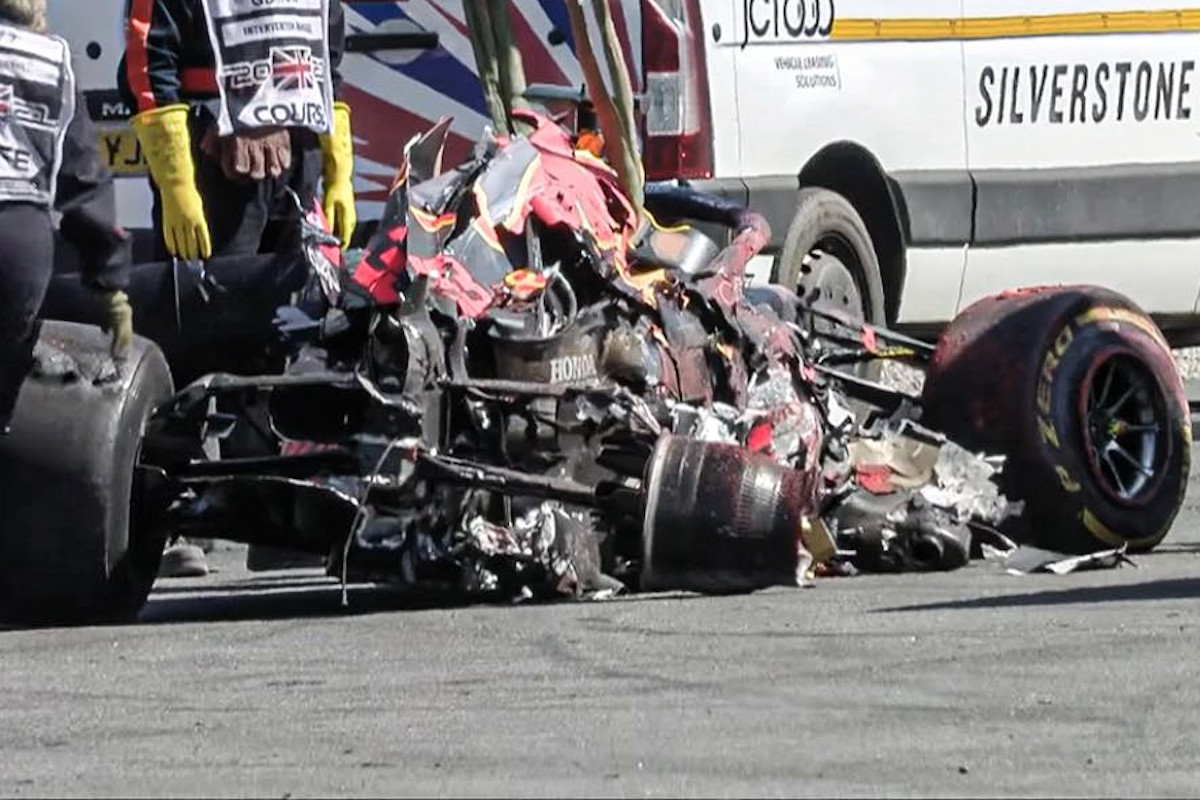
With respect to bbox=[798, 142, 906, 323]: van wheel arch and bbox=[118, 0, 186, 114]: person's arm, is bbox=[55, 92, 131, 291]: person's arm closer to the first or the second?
bbox=[118, 0, 186, 114]: person's arm

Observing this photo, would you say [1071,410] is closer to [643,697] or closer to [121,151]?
[643,697]

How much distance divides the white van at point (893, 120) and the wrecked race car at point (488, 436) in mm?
2365

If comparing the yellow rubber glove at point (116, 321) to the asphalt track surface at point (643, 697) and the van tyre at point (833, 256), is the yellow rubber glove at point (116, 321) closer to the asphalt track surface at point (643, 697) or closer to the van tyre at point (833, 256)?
the asphalt track surface at point (643, 697)

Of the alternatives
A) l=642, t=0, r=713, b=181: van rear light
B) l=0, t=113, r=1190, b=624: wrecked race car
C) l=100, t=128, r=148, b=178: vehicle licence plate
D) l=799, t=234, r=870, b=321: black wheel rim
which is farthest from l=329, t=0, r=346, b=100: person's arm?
l=799, t=234, r=870, b=321: black wheel rim

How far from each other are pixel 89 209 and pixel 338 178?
4.73ft

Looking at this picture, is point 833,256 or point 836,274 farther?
point 833,256

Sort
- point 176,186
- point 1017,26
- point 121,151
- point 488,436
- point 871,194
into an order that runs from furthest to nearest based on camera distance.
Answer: point 1017,26 < point 871,194 < point 121,151 < point 176,186 < point 488,436

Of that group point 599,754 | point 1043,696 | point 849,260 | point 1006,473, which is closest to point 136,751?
point 599,754

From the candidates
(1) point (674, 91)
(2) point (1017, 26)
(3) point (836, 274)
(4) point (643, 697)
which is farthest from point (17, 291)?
(2) point (1017, 26)

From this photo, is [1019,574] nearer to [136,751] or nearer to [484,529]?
[484,529]

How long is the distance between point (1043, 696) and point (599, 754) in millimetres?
1097

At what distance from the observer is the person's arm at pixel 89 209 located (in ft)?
31.2

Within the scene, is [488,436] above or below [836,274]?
above

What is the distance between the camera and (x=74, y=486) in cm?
927
